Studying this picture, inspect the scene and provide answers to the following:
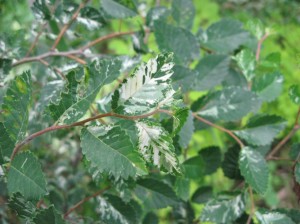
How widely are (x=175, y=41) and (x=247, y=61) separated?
175 mm

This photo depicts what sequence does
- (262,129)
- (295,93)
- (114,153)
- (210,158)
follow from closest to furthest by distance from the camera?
(114,153), (295,93), (262,129), (210,158)

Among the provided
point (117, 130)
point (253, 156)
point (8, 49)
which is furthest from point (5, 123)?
point (253, 156)

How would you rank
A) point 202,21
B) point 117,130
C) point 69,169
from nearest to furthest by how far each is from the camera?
point 117,130
point 69,169
point 202,21

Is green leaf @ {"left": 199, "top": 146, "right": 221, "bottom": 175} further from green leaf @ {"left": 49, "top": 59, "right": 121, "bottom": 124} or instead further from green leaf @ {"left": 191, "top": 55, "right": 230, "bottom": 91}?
green leaf @ {"left": 49, "top": 59, "right": 121, "bottom": 124}

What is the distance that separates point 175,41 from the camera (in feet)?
2.50

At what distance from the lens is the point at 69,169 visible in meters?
1.26

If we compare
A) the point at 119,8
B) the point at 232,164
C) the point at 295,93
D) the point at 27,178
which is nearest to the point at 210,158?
the point at 232,164

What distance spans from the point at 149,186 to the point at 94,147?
1.09ft

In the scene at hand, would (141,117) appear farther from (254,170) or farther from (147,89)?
(254,170)

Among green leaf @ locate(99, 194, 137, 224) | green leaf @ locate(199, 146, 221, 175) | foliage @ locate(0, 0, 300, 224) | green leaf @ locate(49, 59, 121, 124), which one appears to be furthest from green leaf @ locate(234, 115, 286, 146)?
green leaf @ locate(49, 59, 121, 124)

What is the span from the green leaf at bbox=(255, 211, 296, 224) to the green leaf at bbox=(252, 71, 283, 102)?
0.26m

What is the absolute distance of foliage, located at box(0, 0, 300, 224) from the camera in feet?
1.52

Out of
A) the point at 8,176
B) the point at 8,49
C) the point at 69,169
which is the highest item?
the point at 8,49

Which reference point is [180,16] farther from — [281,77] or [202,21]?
[202,21]
